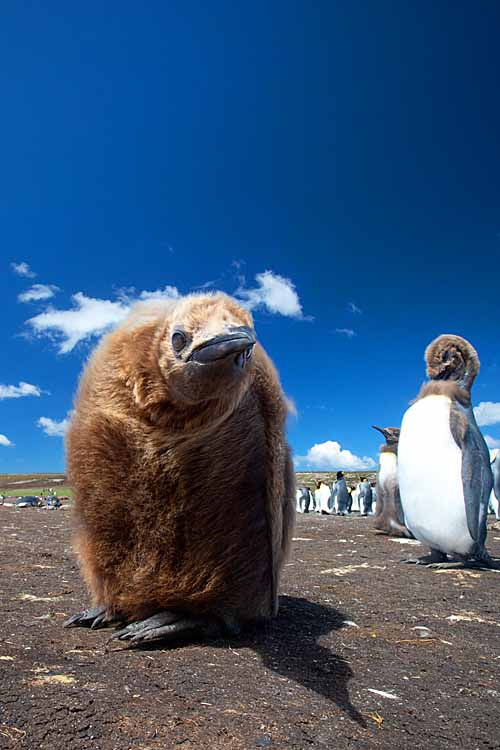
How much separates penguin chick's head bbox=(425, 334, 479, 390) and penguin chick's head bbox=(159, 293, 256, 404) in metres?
5.31

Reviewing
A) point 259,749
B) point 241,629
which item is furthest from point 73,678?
point 241,629

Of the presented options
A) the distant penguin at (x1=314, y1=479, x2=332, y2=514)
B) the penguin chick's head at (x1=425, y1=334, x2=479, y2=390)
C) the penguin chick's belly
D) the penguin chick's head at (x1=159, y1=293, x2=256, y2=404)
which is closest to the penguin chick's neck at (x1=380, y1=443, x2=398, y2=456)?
the penguin chick's head at (x1=425, y1=334, x2=479, y2=390)

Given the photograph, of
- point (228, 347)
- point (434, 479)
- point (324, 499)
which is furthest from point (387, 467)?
point (324, 499)

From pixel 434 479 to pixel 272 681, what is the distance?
4.45 m

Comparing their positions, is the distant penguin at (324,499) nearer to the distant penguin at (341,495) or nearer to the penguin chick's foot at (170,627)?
the distant penguin at (341,495)

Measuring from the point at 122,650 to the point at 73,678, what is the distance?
46 centimetres

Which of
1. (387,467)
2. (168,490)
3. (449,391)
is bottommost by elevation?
(168,490)

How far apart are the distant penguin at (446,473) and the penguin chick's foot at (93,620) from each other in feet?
14.3

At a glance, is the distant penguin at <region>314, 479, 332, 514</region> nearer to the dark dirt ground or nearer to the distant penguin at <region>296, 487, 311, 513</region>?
the distant penguin at <region>296, 487, 311, 513</region>

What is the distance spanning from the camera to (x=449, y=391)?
6.64 metres

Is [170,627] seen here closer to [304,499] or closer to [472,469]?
[472,469]

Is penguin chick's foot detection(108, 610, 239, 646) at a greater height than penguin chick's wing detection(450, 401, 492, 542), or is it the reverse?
penguin chick's wing detection(450, 401, 492, 542)

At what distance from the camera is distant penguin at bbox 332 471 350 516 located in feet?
74.3

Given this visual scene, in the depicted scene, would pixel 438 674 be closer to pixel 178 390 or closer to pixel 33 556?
pixel 178 390
